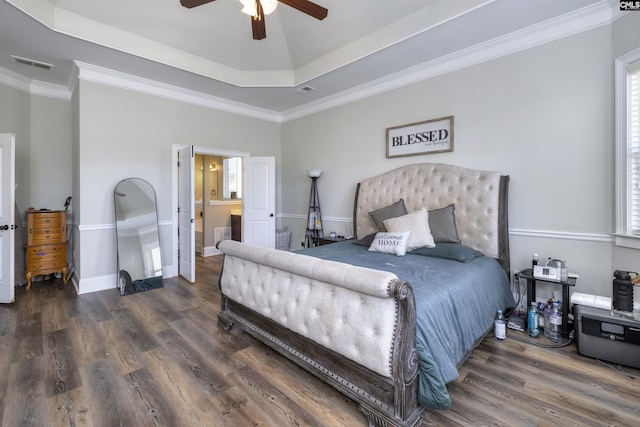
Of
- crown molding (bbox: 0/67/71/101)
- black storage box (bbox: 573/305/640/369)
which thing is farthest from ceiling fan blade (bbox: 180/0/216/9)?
black storage box (bbox: 573/305/640/369)

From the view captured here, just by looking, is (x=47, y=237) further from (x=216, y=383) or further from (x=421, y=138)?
(x=421, y=138)

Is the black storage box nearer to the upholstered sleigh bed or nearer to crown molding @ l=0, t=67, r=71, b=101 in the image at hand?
the upholstered sleigh bed

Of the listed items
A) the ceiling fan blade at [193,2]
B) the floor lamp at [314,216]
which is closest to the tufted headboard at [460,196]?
the floor lamp at [314,216]

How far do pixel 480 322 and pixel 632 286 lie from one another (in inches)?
46.6

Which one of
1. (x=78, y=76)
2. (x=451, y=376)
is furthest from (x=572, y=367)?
(x=78, y=76)

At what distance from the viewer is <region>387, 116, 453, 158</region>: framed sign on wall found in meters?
3.51

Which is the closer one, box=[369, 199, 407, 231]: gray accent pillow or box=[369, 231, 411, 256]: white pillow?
box=[369, 231, 411, 256]: white pillow

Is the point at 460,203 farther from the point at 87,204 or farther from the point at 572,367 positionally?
the point at 87,204

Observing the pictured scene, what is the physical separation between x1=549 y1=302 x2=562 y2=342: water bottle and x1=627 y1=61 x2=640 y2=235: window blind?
0.86 m

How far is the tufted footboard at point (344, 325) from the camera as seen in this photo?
1.50 meters

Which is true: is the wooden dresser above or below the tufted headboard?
below

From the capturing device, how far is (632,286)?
2221mm

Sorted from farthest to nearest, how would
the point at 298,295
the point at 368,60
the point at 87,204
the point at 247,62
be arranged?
the point at 247,62
the point at 87,204
the point at 368,60
the point at 298,295

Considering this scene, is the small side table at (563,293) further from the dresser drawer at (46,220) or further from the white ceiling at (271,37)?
the dresser drawer at (46,220)
